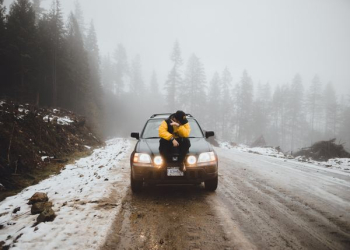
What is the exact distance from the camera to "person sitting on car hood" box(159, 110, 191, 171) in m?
3.96

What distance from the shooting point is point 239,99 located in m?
38.0

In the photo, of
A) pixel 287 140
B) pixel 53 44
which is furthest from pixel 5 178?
pixel 287 140

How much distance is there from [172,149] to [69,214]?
7.07 feet

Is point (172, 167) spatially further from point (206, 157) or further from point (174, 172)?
point (206, 157)

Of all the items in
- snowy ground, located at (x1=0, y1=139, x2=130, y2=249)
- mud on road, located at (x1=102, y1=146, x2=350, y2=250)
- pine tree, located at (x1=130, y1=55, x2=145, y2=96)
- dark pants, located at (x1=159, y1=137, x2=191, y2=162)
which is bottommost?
snowy ground, located at (x1=0, y1=139, x2=130, y2=249)

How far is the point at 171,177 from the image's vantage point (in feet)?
12.6

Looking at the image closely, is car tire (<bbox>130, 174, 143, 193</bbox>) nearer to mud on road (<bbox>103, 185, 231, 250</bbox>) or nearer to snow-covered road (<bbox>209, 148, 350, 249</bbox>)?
mud on road (<bbox>103, 185, 231, 250</bbox>)

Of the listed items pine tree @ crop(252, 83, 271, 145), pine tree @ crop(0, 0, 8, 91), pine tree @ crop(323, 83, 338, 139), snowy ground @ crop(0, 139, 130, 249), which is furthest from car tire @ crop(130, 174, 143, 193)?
pine tree @ crop(323, 83, 338, 139)

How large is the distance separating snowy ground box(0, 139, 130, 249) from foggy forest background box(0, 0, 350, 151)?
14.5 m

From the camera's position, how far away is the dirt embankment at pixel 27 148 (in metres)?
5.21

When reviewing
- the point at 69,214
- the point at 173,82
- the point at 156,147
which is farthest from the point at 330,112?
the point at 69,214

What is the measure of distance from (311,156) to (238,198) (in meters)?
9.33

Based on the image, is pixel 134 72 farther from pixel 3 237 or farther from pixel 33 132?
pixel 3 237

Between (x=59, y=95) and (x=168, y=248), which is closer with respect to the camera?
(x=168, y=248)
